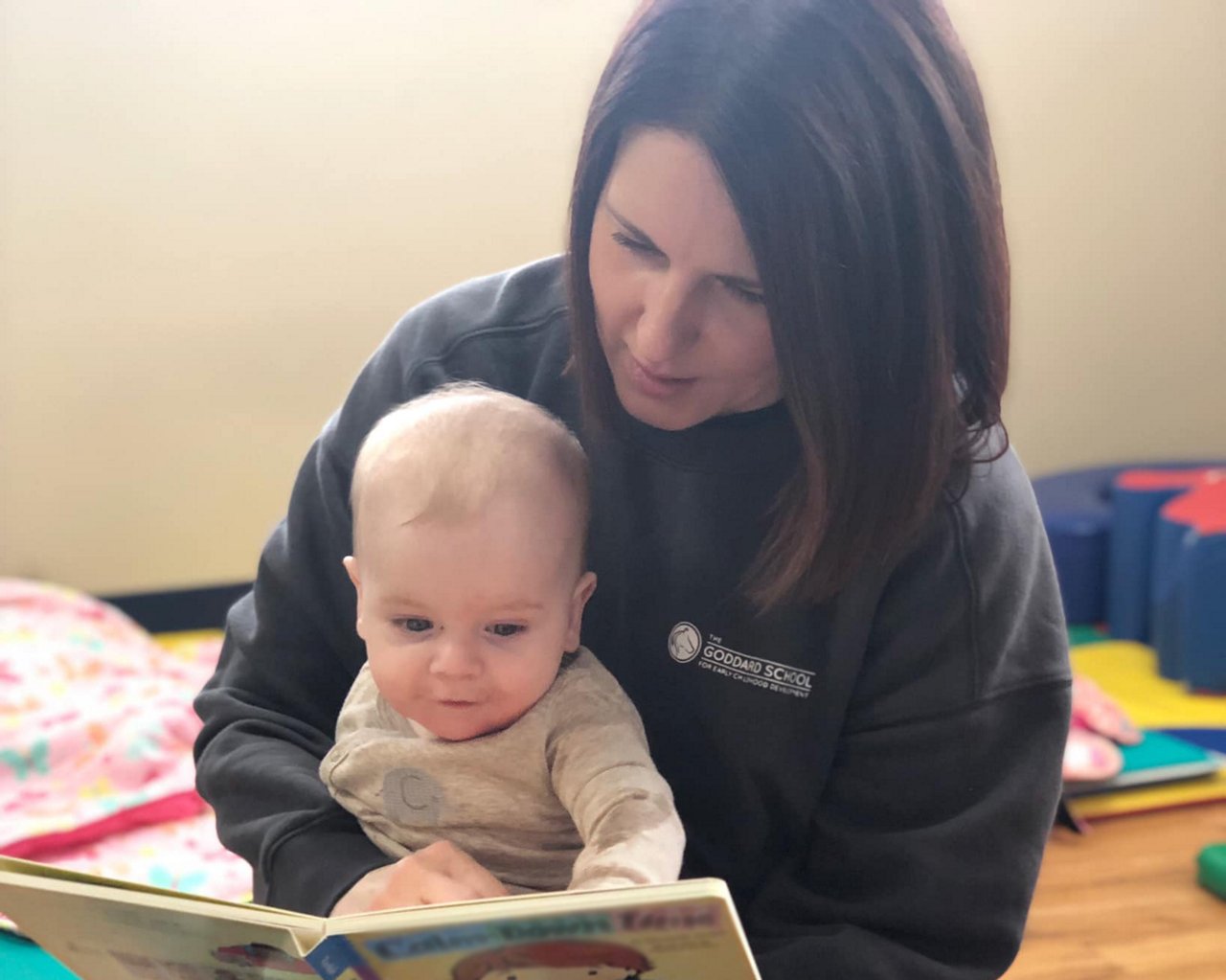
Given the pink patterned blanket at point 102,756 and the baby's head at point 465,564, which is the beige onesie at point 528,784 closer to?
the baby's head at point 465,564

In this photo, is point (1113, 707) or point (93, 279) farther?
point (93, 279)

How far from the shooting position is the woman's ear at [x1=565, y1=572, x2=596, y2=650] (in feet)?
3.23

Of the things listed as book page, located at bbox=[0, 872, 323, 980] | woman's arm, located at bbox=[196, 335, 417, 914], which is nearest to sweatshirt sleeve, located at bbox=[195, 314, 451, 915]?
woman's arm, located at bbox=[196, 335, 417, 914]

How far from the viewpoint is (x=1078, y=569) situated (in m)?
2.83

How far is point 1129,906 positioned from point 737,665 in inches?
41.9

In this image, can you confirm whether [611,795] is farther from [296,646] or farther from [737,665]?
[296,646]

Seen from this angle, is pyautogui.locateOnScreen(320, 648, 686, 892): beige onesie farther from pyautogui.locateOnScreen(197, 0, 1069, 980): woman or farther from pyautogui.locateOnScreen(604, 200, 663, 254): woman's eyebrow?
pyautogui.locateOnScreen(604, 200, 663, 254): woman's eyebrow

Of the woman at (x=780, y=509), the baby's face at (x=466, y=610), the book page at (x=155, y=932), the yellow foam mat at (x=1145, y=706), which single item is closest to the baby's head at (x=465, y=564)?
the baby's face at (x=466, y=610)

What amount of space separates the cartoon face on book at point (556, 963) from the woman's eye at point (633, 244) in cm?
45

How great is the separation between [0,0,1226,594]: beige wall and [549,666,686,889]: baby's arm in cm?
190

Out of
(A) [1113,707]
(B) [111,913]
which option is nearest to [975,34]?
(A) [1113,707]

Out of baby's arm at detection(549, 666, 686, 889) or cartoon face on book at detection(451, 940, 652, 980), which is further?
baby's arm at detection(549, 666, 686, 889)

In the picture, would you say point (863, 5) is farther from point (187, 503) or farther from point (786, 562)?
point (187, 503)

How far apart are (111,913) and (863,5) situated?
704mm
